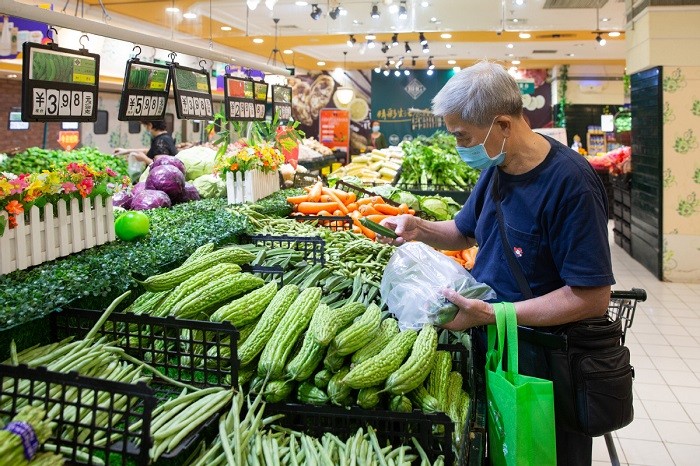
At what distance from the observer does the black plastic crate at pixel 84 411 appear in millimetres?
1534

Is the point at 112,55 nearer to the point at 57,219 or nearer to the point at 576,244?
the point at 57,219

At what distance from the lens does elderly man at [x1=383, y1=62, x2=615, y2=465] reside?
2.18 m

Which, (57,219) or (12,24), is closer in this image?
(57,219)

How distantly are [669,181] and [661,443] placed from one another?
16.9 feet

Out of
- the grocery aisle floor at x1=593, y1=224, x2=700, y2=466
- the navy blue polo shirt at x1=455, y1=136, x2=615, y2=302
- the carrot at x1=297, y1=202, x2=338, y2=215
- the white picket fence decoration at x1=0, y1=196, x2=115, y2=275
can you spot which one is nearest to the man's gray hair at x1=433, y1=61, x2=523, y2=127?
the navy blue polo shirt at x1=455, y1=136, x2=615, y2=302

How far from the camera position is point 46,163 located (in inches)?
301

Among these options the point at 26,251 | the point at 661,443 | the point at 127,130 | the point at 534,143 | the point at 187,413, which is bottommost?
the point at 661,443

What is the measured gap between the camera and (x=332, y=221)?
201 inches

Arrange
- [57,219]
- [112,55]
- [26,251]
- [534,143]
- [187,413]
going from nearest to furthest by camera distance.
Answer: [187,413], [534,143], [26,251], [57,219], [112,55]

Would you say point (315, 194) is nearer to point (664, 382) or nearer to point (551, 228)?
point (664, 382)

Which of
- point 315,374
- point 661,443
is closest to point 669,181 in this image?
point 661,443

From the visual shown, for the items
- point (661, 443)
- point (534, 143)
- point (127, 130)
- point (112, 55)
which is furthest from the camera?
point (127, 130)

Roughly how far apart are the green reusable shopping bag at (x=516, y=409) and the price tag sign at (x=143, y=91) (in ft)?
10.6

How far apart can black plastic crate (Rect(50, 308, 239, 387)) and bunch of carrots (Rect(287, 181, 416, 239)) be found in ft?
9.51
